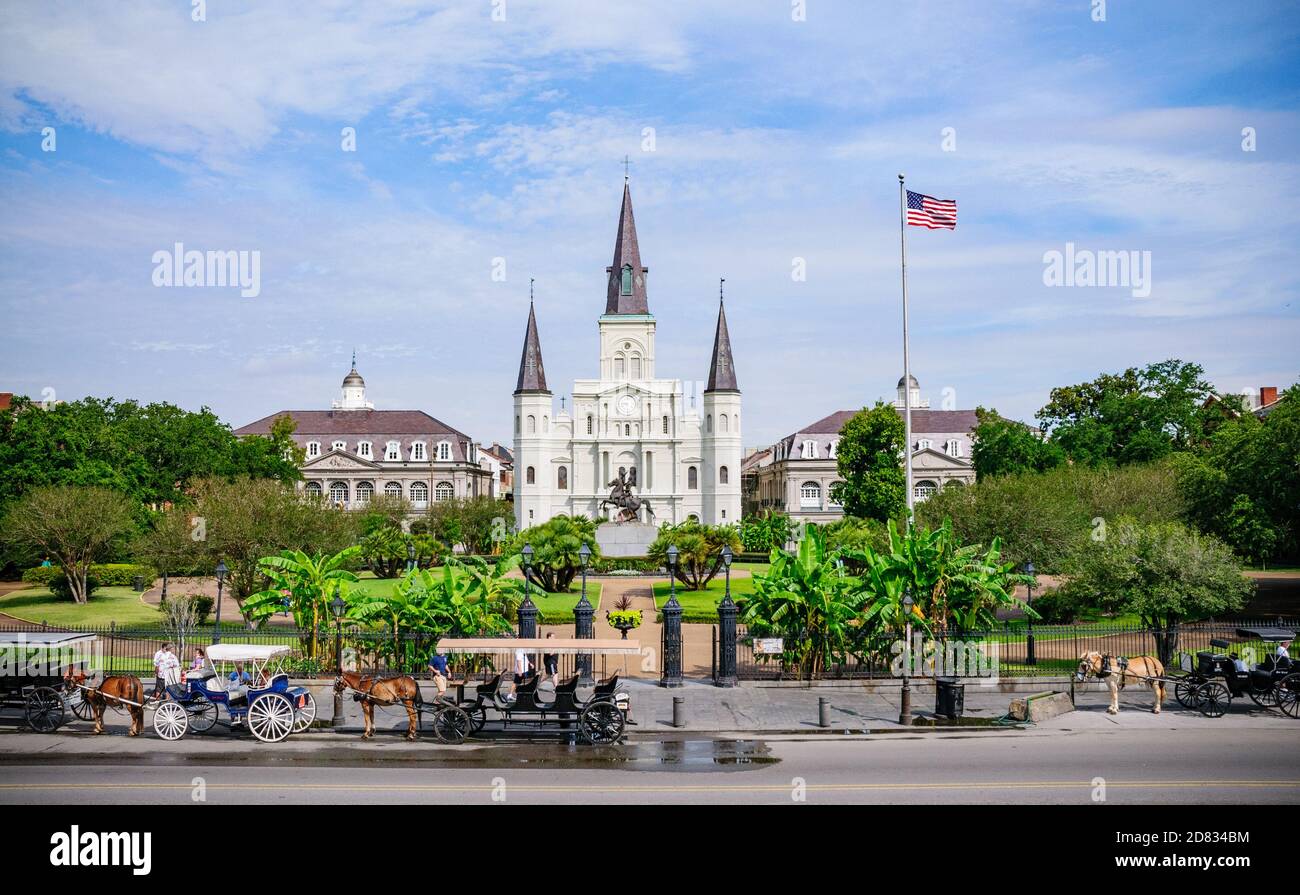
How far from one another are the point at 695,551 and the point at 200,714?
2893 centimetres

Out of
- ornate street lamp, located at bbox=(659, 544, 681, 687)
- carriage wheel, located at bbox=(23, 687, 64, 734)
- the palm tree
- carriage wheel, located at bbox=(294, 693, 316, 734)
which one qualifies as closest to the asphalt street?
Answer: carriage wheel, located at bbox=(294, 693, 316, 734)

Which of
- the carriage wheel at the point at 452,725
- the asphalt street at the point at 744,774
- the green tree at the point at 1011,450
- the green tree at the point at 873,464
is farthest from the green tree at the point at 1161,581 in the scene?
the green tree at the point at 1011,450

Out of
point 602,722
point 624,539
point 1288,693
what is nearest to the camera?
point 602,722

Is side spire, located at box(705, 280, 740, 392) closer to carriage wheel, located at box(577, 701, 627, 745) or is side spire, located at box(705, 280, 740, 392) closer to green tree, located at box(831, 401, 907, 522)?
green tree, located at box(831, 401, 907, 522)

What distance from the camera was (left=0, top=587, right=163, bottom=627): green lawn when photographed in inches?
1447

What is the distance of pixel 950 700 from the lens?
63.0ft

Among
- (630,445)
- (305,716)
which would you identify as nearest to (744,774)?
(305,716)

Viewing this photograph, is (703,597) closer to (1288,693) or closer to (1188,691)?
(1188,691)

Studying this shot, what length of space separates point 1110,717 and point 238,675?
16.9 meters

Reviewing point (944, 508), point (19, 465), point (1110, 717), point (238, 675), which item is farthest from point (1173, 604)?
point (19, 465)

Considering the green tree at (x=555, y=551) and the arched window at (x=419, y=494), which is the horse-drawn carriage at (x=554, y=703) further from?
the arched window at (x=419, y=494)

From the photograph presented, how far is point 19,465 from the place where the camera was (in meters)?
50.0

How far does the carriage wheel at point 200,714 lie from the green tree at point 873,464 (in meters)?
54.3

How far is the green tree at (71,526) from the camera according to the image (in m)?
40.6
